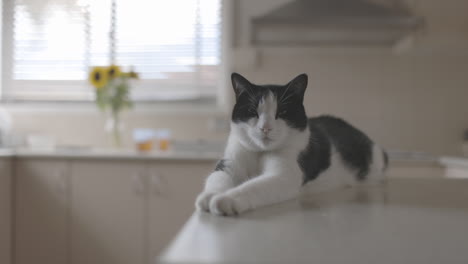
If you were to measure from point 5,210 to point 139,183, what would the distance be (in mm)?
769

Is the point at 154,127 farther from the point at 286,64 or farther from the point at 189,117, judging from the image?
the point at 286,64

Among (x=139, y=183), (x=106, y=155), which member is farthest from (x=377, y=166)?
(x=106, y=155)

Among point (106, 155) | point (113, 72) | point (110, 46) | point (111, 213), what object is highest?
point (110, 46)

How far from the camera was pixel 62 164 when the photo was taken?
2.10 metres

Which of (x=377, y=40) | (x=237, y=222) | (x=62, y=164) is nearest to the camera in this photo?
(x=237, y=222)

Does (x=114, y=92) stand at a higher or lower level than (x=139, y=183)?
higher

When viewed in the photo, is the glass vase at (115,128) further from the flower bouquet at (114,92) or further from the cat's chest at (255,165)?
the cat's chest at (255,165)

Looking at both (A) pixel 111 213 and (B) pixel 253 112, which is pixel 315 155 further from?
(A) pixel 111 213

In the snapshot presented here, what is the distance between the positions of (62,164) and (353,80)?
189 centimetres

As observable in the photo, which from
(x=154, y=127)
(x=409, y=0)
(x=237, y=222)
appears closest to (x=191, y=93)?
(x=154, y=127)

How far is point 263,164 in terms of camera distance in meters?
0.82

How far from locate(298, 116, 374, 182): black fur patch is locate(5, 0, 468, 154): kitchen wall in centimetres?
134

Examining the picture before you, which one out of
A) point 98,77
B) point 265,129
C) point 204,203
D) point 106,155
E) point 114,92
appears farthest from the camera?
point 114,92

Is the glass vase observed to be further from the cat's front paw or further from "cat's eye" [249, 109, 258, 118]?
the cat's front paw
